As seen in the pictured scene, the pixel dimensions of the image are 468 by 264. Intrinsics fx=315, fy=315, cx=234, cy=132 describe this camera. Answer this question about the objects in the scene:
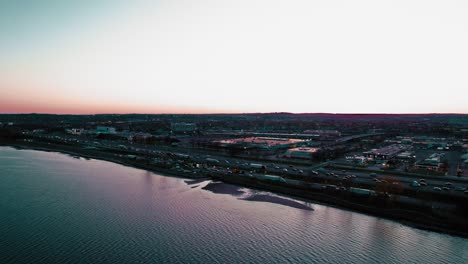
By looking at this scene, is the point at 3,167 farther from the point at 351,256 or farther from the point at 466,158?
the point at 466,158

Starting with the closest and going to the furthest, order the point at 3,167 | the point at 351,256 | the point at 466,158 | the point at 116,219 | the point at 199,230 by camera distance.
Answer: the point at 351,256 → the point at 199,230 → the point at 116,219 → the point at 3,167 → the point at 466,158

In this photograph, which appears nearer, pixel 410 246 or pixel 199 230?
pixel 410 246

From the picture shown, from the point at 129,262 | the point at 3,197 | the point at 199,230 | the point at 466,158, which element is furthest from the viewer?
the point at 466,158

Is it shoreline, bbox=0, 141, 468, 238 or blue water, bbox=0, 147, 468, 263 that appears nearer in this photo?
blue water, bbox=0, 147, 468, 263

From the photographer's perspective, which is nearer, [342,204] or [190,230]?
[190,230]

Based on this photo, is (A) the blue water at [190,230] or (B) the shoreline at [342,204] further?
(B) the shoreline at [342,204]

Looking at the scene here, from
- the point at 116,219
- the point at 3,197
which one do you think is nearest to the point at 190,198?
the point at 116,219

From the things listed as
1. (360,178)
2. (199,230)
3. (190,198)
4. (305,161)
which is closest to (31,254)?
(199,230)
